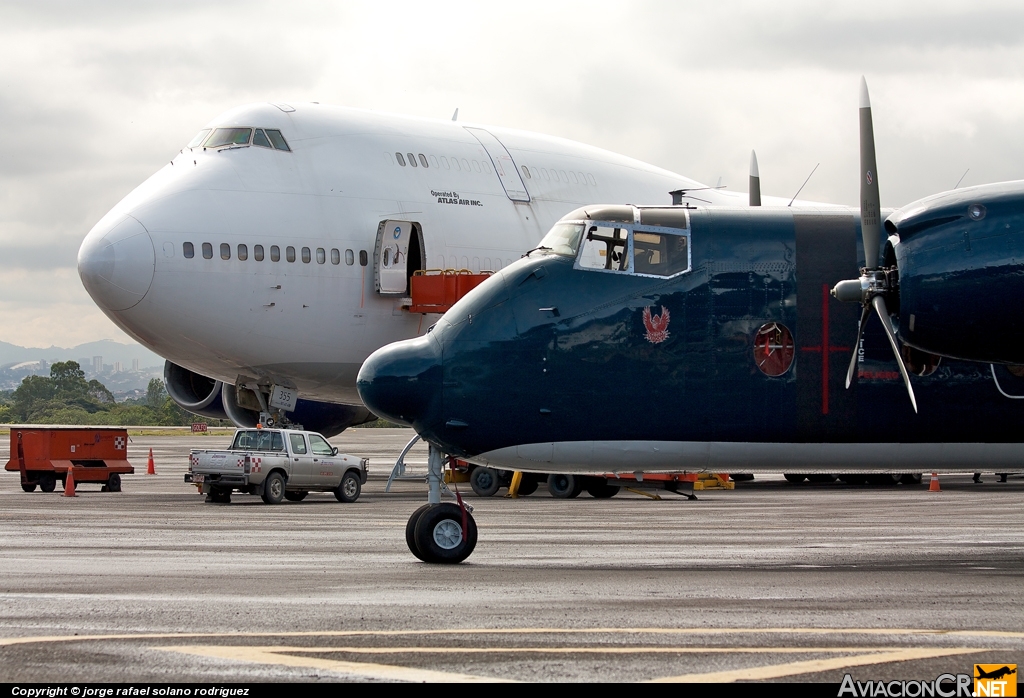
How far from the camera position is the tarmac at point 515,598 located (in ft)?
27.1

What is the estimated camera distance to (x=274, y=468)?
27969 mm

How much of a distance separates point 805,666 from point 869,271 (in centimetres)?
714

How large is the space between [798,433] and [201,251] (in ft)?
48.8

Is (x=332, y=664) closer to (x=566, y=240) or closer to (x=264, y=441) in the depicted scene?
(x=566, y=240)

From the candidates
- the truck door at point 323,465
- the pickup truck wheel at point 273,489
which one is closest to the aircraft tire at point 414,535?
the pickup truck wheel at point 273,489

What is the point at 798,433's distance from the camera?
15688 mm

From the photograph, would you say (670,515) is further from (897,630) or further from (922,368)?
(897,630)

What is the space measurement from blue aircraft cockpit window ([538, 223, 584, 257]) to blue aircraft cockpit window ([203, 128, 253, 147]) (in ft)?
46.0

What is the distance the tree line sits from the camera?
137250mm

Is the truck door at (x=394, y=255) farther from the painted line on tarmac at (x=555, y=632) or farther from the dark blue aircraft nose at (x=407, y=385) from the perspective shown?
the painted line on tarmac at (x=555, y=632)

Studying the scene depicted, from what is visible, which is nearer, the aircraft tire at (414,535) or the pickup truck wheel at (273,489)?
the aircraft tire at (414,535)

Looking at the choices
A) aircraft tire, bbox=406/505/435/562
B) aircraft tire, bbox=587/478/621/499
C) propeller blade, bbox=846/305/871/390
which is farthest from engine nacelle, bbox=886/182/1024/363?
aircraft tire, bbox=587/478/621/499

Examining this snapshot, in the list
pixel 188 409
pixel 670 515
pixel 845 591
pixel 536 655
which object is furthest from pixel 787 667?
pixel 188 409

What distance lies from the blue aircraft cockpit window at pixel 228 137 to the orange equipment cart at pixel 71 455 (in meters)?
7.87
